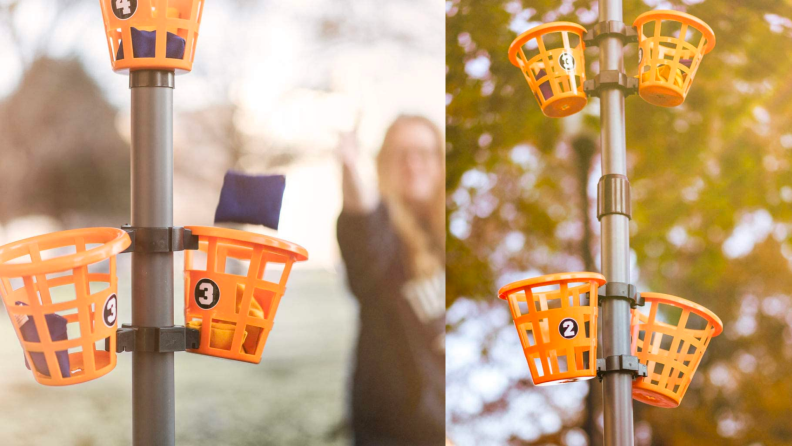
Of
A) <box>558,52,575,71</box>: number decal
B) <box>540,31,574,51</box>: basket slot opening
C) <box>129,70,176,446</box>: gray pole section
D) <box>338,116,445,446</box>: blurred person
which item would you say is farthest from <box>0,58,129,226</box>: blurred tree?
<box>129,70,176,446</box>: gray pole section

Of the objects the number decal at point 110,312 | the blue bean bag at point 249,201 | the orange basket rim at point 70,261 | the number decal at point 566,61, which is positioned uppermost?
the number decal at point 566,61

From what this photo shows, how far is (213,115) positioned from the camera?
8.34 feet

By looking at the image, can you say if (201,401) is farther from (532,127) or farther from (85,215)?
(532,127)

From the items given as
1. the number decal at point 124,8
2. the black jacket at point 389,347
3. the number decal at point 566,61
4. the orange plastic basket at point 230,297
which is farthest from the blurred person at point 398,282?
the number decal at point 124,8

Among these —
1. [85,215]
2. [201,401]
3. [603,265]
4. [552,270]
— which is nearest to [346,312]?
[201,401]

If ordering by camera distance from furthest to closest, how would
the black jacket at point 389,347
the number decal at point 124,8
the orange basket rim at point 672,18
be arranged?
the black jacket at point 389,347 < the orange basket rim at point 672,18 < the number decal at point 124,8

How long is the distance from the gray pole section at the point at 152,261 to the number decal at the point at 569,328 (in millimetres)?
656

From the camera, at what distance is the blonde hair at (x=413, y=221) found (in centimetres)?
269

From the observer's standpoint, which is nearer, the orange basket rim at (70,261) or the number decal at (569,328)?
the orange basket rim at (70,261)

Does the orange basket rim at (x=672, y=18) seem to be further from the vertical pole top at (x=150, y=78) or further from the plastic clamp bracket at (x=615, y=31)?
the vertical pole top at (x=150, y=78)

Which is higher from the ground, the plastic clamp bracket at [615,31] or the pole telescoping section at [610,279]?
the plastic clamp bracket at [615,31]

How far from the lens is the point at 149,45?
88 centimetres

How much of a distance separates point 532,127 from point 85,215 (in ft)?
4.86

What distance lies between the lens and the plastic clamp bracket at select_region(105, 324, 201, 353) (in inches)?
33.0
